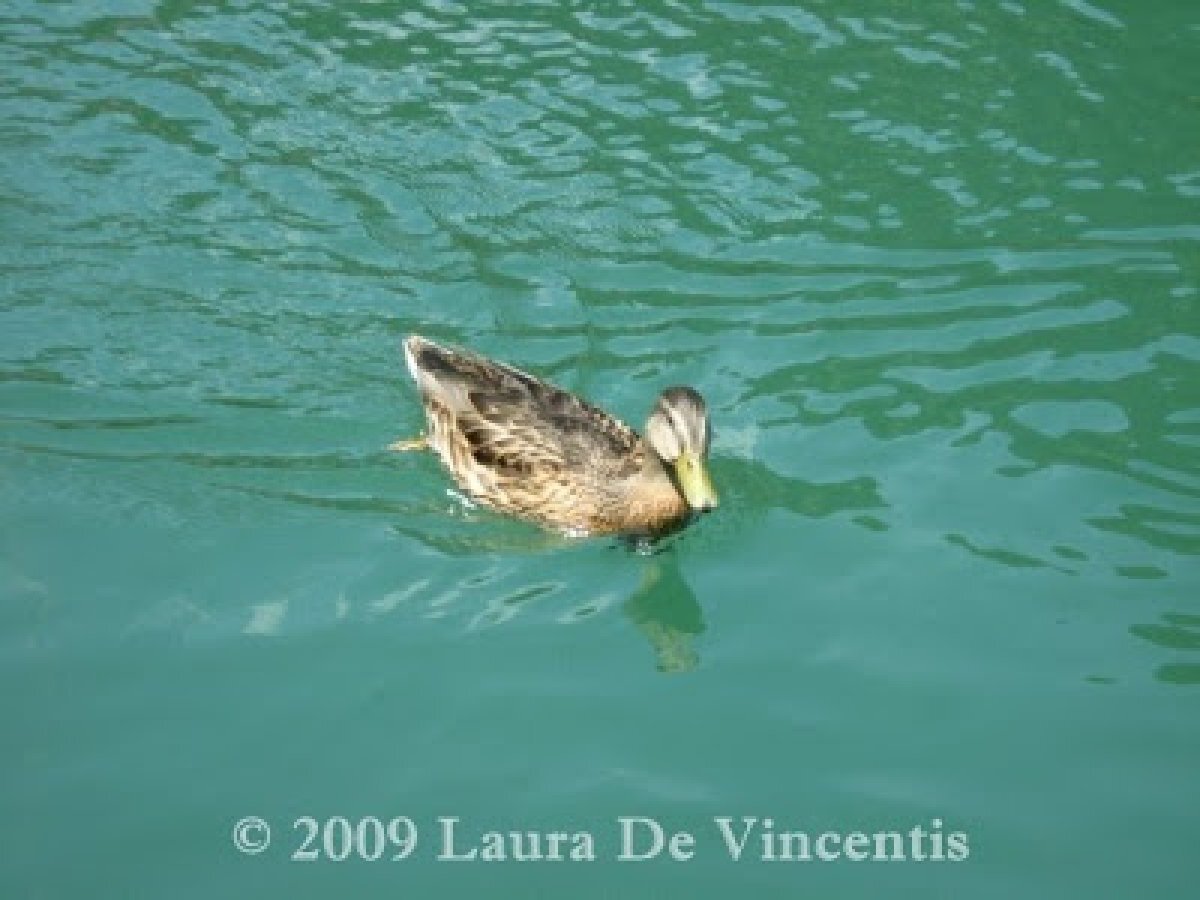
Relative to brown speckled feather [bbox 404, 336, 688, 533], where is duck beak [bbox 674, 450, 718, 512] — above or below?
above

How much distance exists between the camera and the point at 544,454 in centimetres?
992

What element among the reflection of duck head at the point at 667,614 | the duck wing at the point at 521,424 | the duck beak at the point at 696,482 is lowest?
the reflection of duck head at the point at 667,614

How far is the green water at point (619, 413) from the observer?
25.3 feet

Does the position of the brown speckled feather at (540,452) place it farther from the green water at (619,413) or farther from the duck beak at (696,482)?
the duck beak at (696,482)

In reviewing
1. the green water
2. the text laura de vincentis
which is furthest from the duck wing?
the text laura de vincentis

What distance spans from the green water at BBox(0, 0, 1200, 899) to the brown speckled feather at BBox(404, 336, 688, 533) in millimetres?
201

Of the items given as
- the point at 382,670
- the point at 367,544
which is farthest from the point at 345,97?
the point at 382,670

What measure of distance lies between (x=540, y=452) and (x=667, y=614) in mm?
1445

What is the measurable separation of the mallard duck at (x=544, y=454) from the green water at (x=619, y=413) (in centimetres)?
20

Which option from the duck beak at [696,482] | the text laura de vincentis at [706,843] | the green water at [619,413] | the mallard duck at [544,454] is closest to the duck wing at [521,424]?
the mallard duck at [544,454]

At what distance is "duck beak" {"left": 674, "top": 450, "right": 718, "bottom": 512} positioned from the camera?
9227 mm

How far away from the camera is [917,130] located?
13.1 metres

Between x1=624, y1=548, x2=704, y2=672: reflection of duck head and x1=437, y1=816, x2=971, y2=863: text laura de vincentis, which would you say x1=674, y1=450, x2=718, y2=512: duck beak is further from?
x1=437, y1=816, x2=971, y2=863: text laura de vincentis

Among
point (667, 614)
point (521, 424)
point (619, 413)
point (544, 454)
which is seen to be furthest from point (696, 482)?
point (619, 413)
